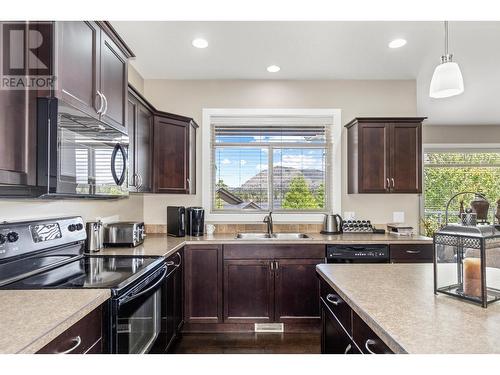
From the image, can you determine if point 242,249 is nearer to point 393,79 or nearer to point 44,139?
point 44,139

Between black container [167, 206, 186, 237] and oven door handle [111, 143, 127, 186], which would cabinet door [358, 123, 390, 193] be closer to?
black container [167, 206, 186, 237]

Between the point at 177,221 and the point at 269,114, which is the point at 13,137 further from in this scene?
the point at 269,114

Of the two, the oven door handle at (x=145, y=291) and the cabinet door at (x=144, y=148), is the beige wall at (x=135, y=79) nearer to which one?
the cabinet door at (x=144, y=148)

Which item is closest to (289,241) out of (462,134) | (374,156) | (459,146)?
(374,156)

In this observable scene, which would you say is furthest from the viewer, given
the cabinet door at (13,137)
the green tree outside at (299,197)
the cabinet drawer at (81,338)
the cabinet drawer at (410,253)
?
the green tree outside at (299,197)

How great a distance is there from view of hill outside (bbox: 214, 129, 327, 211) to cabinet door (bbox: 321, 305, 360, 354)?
7.01 ft

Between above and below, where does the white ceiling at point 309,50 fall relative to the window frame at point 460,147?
above

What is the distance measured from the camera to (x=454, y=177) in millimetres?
6520

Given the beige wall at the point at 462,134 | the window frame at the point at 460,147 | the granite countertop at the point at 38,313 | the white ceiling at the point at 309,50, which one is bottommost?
the granite countertop at the point at 38,313

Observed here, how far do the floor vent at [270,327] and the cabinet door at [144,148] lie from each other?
1.72 m

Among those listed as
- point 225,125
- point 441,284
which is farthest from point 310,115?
point 441,284

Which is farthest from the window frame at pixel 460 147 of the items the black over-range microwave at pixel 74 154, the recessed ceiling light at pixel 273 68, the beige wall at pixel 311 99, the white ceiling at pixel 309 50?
the black over-range microwave at pixel 74 154

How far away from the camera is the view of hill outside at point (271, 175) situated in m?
3.92

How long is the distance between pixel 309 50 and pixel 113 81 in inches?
75.9
